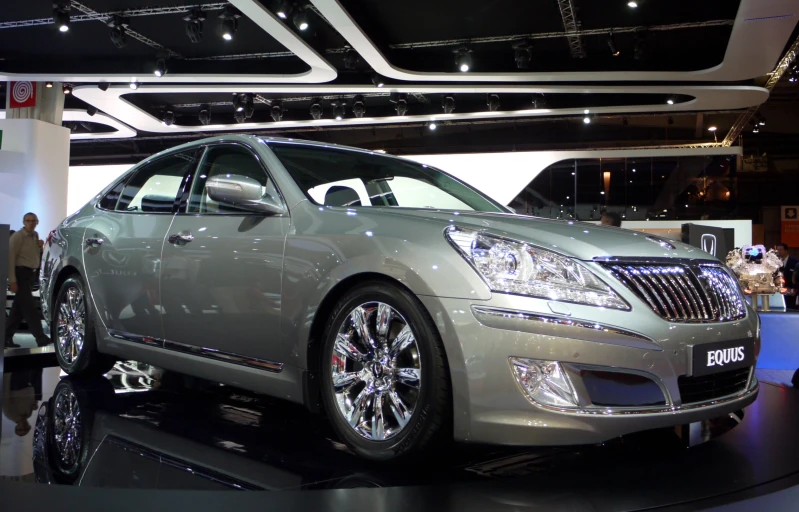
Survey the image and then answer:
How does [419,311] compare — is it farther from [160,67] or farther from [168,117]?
[168,117]

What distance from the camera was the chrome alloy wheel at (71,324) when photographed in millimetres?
4066

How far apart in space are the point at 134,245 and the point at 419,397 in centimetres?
197

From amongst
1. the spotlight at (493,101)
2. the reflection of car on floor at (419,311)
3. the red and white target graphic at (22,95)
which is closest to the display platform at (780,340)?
the reflection of car on floor at (419,311)

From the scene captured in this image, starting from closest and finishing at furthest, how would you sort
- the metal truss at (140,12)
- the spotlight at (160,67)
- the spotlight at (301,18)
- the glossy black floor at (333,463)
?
the glossy black floor at (333,463), the spotlight at (301,18), the metal truss at (140,12), the spotlight at (160,67)

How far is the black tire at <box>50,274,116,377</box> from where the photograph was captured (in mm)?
3939

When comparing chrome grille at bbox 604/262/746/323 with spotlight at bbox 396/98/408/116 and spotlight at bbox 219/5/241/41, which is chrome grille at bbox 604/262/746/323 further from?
spotlight at bbox 396/98/408/116

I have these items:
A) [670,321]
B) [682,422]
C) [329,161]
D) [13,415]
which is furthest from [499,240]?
[13,415]

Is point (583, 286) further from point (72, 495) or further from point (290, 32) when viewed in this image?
point (290, 32)

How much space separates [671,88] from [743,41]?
2.98 m

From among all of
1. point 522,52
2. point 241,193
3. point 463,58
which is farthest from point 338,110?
point 241,193

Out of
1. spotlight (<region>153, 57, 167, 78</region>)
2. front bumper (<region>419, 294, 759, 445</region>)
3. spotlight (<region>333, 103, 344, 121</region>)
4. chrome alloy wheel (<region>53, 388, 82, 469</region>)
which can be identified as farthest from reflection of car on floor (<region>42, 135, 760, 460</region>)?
spotlight (<region>333, 103, 344, 121</region>)

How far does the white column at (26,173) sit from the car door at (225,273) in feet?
37.0

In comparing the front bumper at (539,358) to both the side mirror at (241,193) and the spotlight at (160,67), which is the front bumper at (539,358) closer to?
the side mirror at (241,193)

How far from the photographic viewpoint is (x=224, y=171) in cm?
346
